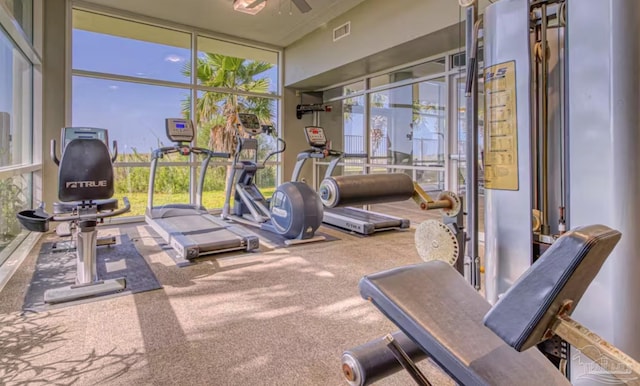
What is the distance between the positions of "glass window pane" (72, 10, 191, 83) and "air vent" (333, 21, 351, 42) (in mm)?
2585

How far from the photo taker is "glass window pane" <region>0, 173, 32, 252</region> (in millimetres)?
3498

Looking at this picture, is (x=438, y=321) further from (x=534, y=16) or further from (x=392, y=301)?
(x=534, y=16)

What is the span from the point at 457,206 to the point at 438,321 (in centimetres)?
47

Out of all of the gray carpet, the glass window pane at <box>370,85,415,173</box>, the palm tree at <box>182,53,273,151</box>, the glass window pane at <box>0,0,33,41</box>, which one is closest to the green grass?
the palm tree at <box>182,53,273,151</box>

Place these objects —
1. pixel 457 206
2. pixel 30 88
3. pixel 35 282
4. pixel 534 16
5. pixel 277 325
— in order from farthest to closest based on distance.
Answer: pixel 30 88 < pixel 35 282 < pixel 277 325 < pixel 457 206 < pixel 534 16

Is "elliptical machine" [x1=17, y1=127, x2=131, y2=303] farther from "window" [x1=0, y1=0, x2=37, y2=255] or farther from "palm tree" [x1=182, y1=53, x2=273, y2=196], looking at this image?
"palm tree" [x1=182, y1=53, x2=273, y2=196]

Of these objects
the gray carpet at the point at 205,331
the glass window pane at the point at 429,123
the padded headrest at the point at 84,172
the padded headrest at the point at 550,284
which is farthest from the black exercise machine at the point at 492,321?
the glass window pane at the point at 429,123

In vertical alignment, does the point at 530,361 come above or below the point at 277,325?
above

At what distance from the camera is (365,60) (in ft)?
17.9

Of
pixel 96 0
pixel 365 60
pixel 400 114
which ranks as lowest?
pixel 400 114

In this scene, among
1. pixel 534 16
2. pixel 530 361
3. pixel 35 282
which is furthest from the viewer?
pixel 35 282

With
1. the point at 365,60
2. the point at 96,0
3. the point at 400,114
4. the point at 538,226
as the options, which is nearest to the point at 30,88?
the point at 96,0

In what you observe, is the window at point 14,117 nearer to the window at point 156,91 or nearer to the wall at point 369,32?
the window at point 156,91

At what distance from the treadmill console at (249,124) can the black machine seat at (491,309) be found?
176 inches
